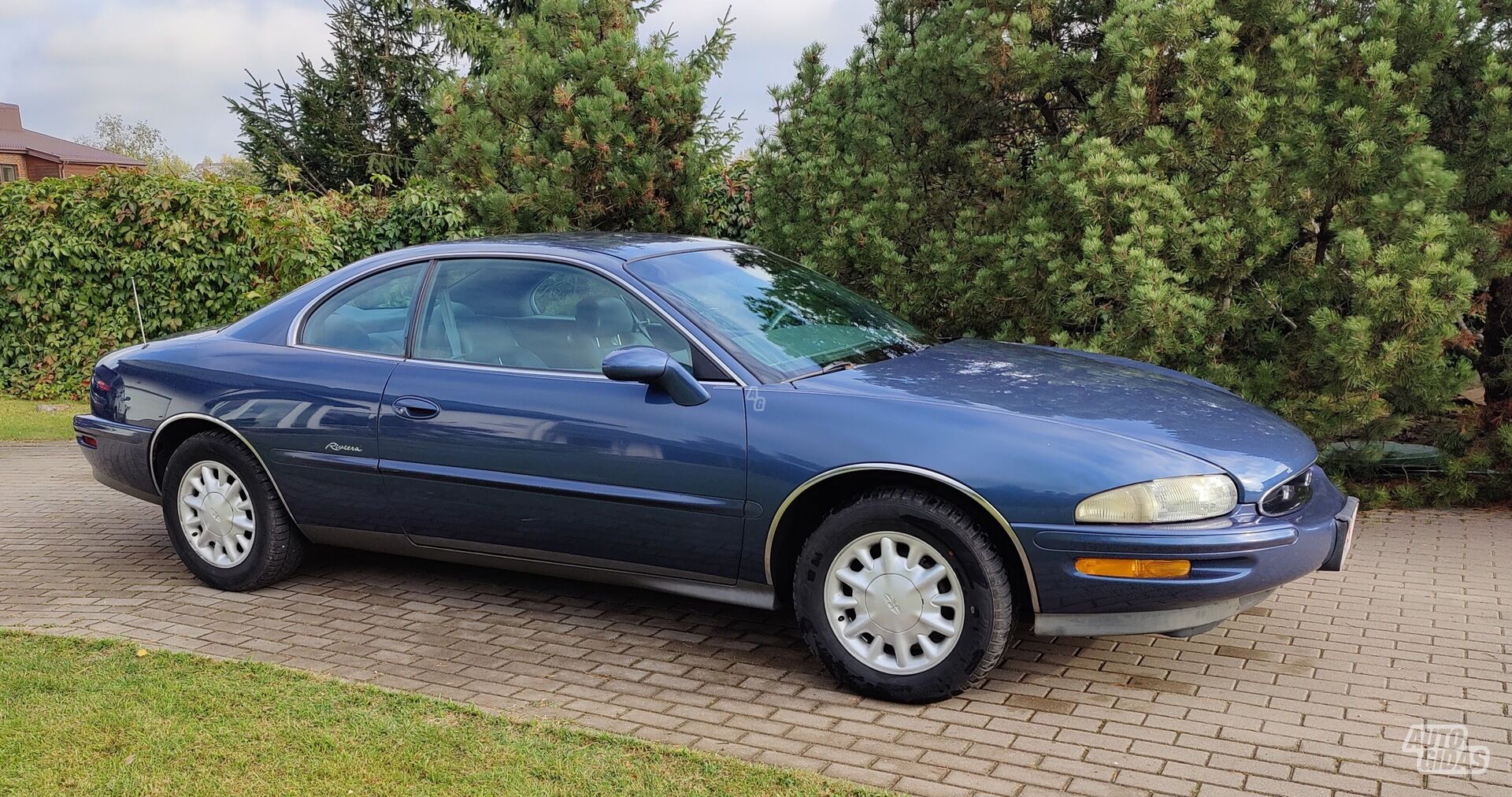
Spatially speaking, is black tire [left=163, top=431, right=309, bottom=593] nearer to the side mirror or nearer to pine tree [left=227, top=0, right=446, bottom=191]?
the side mirror

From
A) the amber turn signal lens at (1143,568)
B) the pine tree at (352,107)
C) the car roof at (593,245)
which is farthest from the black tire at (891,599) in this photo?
the pine tree at (352,107)

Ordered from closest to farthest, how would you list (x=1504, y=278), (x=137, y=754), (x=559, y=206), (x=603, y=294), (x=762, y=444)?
(x=137, y=754), (x=762, y=444), (x=603, y=294), (x=1504, y=278), (x=559, y=206)

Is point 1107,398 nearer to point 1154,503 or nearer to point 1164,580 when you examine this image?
point 1154,503

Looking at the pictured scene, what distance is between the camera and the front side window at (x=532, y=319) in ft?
15.6

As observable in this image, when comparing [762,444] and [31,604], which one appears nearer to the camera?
[762,444]

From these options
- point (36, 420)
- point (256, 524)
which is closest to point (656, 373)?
point (256, 524)

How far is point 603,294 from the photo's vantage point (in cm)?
489

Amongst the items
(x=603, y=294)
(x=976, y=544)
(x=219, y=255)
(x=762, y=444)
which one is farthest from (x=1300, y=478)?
(x=219, y=255)

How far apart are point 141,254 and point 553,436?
32.8 ft

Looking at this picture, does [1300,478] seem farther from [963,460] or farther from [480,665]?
[480,665]

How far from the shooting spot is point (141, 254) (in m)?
12.8

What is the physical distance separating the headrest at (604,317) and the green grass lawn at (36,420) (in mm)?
7046

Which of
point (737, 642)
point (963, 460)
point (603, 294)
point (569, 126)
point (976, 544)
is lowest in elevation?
point (737, 642)

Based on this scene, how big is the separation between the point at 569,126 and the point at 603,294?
4.83 metres
